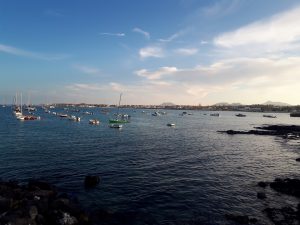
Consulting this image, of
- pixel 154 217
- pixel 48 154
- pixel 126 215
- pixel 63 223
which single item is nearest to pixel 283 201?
pixel 154 217

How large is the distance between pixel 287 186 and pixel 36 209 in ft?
95.4

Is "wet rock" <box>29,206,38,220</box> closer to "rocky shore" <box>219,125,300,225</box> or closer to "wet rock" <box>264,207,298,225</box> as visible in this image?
"rocky shore" <box>219,125,300,225</box>

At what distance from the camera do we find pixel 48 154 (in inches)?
2136

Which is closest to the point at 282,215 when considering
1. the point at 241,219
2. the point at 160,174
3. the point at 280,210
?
the point at 280,210

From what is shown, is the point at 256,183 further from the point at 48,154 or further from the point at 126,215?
the point at 48,154

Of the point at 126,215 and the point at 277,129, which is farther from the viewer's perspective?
the point at 277,129

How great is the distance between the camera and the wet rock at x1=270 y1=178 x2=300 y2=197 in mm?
33691

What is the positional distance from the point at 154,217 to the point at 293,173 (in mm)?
28256

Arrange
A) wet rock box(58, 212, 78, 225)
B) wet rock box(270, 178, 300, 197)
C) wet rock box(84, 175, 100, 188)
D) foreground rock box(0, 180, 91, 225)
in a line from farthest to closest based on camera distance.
→ wet rock box(84, 175, 100, 188) < wet rock box(270, 178, 300, 197) < wet rock box(58, 212, 78, 225) < foreground rock box(0, 180, 91, 225)

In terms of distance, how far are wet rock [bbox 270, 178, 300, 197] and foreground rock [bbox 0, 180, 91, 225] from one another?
2354 cm

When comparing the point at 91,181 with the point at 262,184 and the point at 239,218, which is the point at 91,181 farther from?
A: the point at 262,184

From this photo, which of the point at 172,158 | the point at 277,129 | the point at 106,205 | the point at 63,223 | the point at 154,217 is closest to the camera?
the point at 63,223

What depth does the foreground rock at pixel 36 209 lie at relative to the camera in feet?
70.9

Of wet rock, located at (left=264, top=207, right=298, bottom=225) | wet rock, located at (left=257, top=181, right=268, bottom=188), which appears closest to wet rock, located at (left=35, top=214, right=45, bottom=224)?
wet rock, located at (left=264, top=207, right=298, bottom=225)
